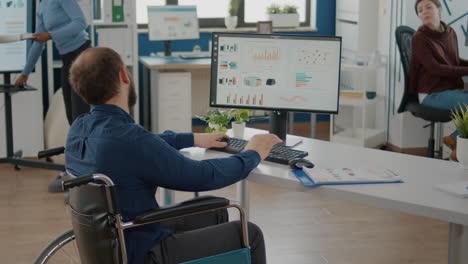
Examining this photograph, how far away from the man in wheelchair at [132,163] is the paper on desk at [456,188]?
0.70 m

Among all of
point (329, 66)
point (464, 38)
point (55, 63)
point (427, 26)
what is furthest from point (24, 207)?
point (464, 38)

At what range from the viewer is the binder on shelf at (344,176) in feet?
8.50

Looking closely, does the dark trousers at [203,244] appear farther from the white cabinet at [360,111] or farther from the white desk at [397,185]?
the white cabinet at [360,111]

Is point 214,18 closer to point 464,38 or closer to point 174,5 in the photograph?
point 174,5

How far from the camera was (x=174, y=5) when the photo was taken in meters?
6.33

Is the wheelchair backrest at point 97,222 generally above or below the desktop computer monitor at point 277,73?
below

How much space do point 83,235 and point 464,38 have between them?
13.5ft

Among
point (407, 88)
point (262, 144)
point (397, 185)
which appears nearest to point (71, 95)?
point (407, 88)

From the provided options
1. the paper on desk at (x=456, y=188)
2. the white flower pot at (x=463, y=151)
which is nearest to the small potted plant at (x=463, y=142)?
the white flower pot at (x=463, y=151)

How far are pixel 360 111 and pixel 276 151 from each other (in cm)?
329

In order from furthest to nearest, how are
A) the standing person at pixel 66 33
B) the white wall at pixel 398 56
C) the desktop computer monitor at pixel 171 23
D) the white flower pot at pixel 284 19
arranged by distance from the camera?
the white flower pot at pixel 284 19 < the desktop computer monitor at pixel 171 23 < the white wall at pixel 398 56 < the standing person at pixel 66 33

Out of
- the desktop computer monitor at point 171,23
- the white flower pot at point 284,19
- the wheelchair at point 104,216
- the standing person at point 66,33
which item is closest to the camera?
the wheelchair at point 104,216

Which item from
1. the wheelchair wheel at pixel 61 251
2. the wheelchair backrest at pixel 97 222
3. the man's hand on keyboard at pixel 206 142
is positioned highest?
the man's hand on keyboard at pixel 206 142

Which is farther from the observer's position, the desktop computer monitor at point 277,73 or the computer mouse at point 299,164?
the desktop computer monitor at point 277,73
